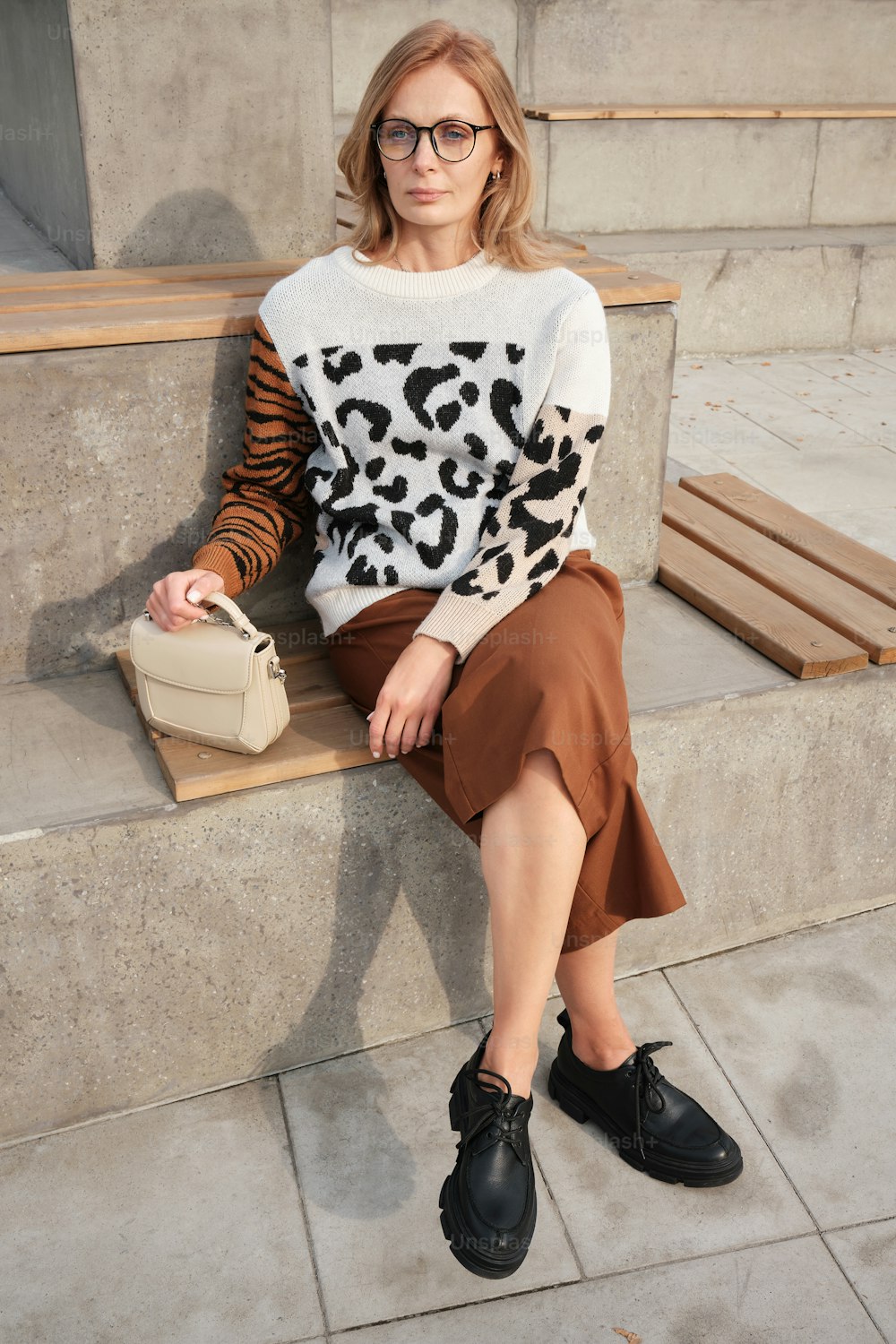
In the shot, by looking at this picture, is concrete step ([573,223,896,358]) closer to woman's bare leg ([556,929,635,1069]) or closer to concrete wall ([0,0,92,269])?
concrete wall ([0,0,92,269])

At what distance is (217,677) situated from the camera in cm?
215

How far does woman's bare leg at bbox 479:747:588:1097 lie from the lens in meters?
2.02

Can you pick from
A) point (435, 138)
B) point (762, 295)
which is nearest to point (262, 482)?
point (435, 138)

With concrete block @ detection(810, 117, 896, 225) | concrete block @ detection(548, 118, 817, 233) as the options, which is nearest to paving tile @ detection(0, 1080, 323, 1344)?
concrete block @ detection(548, 118, 817, 233)

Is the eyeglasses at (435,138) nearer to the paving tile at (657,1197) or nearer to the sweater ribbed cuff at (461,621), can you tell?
the sweater ribbed cuff at (461,621)

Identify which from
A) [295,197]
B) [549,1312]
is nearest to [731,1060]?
[549,1312]

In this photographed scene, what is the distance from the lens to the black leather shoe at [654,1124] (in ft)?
7.27

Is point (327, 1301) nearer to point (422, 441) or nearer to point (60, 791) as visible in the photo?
point (60, 791)

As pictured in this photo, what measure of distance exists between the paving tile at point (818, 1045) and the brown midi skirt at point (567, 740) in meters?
0.55

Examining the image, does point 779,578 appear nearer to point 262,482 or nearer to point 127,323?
point 262,482

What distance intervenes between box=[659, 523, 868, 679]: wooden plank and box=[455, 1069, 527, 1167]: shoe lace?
43.8 inches

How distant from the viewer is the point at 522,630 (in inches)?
86.0

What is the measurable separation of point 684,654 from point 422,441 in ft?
2.53

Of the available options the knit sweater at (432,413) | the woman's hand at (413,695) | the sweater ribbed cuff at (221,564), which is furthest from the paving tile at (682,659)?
the sweater ribbed cuff at (221,564)
